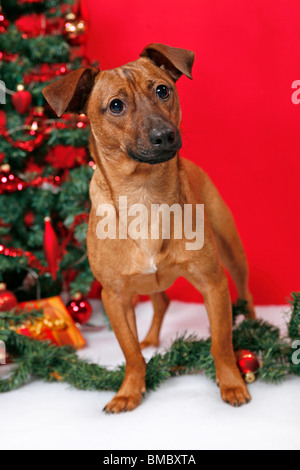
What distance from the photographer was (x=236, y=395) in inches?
86.1

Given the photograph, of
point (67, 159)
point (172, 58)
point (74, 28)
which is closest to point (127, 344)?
point (172, 58)

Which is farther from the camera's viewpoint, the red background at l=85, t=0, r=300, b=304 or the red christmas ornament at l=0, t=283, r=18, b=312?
the red background at l=85, t=0, r=300, b=304

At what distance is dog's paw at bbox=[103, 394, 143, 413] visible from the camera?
87.1 inches

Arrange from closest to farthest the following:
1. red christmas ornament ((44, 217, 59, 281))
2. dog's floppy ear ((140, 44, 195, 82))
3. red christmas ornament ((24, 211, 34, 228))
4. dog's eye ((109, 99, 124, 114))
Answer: dog's eye ((109, 99, 124, 114))
dog's floppy ear ((140, 44, 195, 82))
red christmas ornament ((44, 217, 59, 281))
red christmas ornament ((24, 211, 34, 228))

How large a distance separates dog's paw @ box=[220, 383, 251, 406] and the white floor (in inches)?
1.0

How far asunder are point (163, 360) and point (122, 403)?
319 millimetres

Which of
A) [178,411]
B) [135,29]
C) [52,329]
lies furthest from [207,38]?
[178,411]

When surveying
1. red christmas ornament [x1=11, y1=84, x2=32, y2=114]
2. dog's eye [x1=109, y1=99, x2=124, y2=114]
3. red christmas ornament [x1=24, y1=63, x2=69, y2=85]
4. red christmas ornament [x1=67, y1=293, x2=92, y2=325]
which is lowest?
red christmas ornament [x1=67, y1=293, x2=92, y2=325]

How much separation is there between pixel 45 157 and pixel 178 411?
188 cm

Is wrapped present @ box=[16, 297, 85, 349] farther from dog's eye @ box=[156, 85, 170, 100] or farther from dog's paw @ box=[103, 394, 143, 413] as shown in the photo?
dog's eye @ box=[156, 85, 170, 100]

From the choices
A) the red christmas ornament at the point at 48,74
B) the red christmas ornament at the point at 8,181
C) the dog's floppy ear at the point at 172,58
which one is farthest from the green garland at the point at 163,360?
the red christmas ornament at the point at 48,74

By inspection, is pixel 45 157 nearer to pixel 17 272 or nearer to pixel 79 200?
pixel 79 200

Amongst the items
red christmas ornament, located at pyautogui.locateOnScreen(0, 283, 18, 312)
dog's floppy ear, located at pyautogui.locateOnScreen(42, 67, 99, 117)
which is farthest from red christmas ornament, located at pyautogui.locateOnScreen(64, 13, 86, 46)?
red christmas ornament, located at pyautogui.locateOnScreen(0, 283, 18, 312)

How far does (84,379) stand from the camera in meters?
2.48
